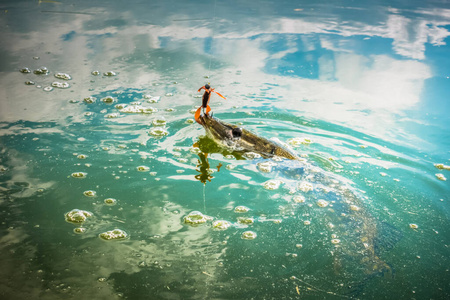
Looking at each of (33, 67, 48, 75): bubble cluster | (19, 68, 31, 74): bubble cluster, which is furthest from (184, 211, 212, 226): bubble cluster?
(19, 68, 31, 74): bubble cluster

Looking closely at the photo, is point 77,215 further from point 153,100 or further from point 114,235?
point 153,100

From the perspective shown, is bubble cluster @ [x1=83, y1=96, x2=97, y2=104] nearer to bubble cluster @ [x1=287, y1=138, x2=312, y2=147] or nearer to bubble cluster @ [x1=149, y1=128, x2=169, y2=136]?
bubble cluster @ [x1=149, y1=128, x2=169, y2=136]

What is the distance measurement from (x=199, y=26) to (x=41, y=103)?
12.9 feet

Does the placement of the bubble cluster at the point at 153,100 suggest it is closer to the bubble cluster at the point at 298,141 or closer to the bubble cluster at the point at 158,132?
the bubble cluster at the point at 158,132

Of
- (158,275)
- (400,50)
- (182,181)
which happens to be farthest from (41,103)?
(400,50)

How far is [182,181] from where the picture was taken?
297 cm

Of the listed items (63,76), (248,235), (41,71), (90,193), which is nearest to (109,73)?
(63,76)

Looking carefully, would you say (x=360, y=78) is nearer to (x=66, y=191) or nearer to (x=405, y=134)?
(x=405, y=134)

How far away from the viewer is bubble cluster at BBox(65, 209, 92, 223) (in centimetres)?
239

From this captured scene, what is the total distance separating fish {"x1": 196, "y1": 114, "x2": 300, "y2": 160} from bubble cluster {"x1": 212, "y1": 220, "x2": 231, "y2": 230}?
3.71ft

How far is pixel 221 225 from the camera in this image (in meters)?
2.51

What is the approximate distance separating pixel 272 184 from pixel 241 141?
64 cm

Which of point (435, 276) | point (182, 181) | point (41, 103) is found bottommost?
point (435, 276)

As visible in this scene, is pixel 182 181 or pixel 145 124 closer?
pixel 182 181
